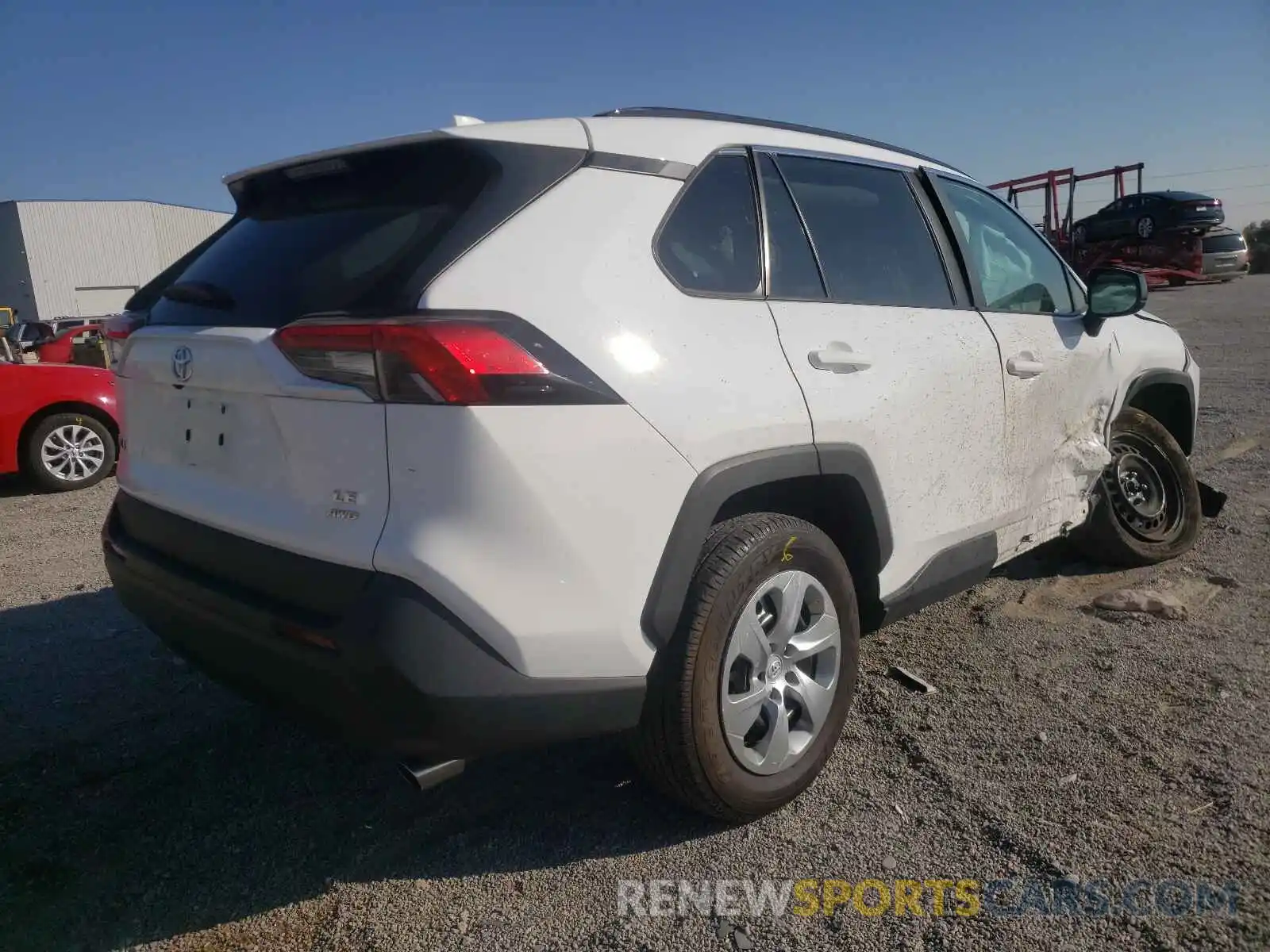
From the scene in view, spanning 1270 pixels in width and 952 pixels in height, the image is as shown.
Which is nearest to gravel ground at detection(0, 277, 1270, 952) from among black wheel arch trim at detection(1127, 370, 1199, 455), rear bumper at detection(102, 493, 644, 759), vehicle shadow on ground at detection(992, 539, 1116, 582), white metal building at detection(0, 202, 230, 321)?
rear bumper at detection(102, 493, 644, 759)

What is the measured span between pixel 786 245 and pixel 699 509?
37.3 inches

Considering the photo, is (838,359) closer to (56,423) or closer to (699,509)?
(699,509)

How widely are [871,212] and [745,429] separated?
4.11 ft

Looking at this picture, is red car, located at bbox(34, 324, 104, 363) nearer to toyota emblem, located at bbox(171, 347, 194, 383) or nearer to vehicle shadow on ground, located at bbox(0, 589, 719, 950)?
→ vehicle shadow on ground, located at bbox(0, 589, 719, 950)

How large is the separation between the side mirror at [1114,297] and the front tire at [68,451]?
7234 millimetres

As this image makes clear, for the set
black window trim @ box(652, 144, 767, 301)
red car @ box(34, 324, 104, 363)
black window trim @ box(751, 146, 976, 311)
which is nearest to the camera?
black window trim @ box(652, 144, 767, 301)

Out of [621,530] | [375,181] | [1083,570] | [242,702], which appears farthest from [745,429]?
[1083,570]

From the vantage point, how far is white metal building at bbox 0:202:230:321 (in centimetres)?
5078

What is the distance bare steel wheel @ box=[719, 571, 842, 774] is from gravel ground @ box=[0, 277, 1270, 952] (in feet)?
0.79

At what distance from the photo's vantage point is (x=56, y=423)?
7266 mm

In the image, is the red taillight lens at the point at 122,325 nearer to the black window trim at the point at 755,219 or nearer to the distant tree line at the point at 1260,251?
the black window trim at the point at 755,219

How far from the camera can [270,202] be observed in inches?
103

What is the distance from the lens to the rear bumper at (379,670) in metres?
1.89

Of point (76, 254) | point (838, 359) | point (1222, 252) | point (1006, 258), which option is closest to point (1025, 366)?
point (1006, 258)
